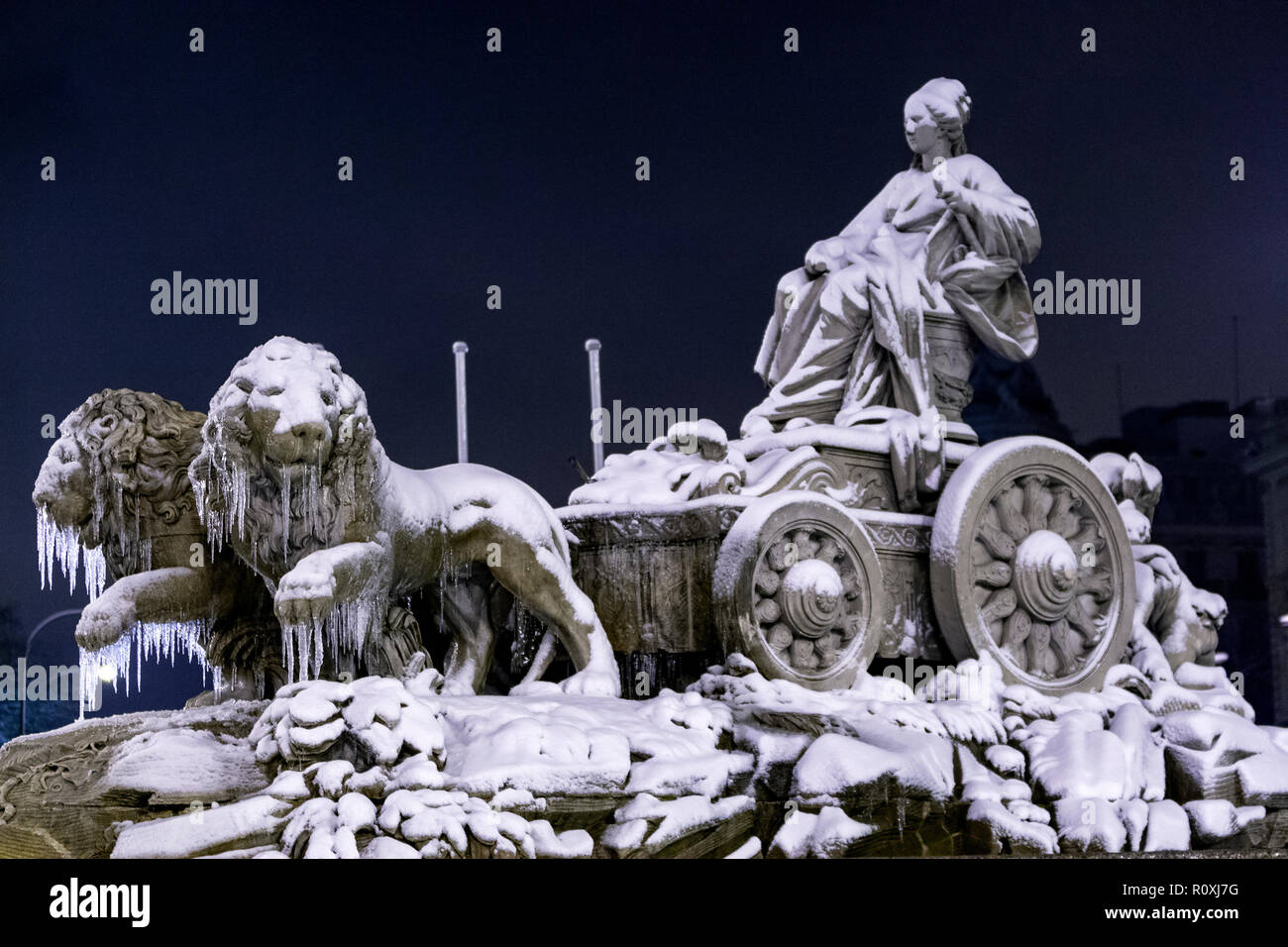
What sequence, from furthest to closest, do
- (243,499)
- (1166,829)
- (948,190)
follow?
(948,190)
(1166,829)
(243,499)

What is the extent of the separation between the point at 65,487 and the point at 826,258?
4383 millimetres

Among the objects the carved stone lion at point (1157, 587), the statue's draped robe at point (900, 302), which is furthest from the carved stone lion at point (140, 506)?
the carved stone lion at point (1157, 587)

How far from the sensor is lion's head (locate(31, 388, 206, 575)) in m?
7.74

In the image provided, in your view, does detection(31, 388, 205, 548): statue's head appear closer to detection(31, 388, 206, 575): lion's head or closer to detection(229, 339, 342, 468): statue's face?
detection(31, 388, 206, 575): lion's head

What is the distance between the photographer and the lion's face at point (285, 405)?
712cm

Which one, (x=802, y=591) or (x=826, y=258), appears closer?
(x=802, y=591)

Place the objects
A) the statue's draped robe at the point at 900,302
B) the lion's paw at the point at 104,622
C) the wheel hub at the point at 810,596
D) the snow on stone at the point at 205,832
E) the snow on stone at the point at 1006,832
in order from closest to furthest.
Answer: the snow on stone at the point at 205,832, the lion's paw at the point at 104,622, the snow on stone at the point at 1006,832, the wheel hub at the point at 810,596, the statue's draped robe at the point at 900,302

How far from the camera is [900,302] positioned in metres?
9.70

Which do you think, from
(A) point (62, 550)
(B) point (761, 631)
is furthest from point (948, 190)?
(A) point (62, 550)

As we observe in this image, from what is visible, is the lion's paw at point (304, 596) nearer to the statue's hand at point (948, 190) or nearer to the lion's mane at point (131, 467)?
the lion's mane at point (131, 467)

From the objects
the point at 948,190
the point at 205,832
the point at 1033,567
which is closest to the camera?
the point at 205,832

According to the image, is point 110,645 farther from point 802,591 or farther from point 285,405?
point 802,591

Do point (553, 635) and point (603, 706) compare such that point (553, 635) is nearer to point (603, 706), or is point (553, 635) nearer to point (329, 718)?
point (603, 706)
